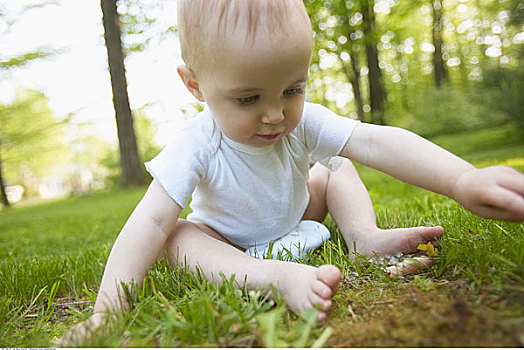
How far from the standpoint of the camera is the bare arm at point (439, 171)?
1.13 metres

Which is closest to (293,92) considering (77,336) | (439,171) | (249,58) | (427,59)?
(249,58)

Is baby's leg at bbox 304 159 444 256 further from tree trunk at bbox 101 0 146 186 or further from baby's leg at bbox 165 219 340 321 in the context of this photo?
tree trunk at bbox 101 0 146 186

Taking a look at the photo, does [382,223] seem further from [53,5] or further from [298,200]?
[53,5]

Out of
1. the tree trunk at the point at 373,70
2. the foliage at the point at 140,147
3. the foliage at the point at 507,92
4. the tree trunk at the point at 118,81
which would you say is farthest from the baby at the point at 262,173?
the foliage at the point at 140,147

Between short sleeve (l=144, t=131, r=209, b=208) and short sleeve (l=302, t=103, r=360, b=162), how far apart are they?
0.44m

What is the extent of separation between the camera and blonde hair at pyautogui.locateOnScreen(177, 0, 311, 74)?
1.30 metres

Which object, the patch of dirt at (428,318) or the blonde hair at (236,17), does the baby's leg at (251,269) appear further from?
the blonde hair at (236,17)

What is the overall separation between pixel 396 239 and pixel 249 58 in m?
0.82

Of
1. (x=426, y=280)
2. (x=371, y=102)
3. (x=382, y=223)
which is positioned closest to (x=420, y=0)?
(x=371, y=102)

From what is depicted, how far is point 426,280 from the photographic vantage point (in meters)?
1.22

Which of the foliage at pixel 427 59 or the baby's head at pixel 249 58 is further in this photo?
the foliage at pixel 427 59

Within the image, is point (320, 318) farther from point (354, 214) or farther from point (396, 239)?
point (354, 214)

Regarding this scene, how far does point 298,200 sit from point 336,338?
0.94 metres

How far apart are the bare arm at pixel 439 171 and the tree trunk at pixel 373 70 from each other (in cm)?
1074
